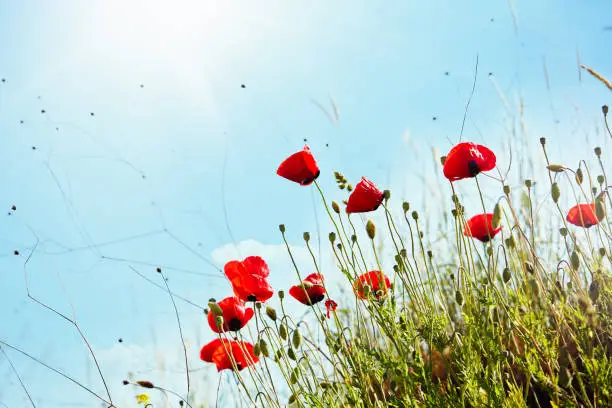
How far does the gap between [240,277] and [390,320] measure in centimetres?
58

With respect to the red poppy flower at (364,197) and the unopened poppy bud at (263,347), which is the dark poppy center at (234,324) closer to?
the unopened poppy bud at (263,347)

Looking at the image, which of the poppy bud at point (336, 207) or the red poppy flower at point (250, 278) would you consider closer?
the red poppy flower at point (250, 278)

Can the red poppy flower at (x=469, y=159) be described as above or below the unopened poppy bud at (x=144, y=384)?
A: above

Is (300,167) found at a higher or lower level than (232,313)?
higher

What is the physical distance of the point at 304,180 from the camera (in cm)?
257

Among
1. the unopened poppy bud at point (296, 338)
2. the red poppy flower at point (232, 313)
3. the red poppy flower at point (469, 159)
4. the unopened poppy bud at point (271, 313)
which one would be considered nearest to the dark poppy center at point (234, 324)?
the red poppy flower at point (232, 313)

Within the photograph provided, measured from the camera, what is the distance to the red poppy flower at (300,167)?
Result: 2510mm

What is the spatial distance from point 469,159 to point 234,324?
1090 mm

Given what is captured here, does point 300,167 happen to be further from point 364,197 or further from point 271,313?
point 271,313

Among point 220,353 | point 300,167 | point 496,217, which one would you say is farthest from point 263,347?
point 496,217

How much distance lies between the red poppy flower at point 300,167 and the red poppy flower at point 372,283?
17.7 inches

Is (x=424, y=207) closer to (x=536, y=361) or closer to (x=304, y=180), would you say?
(x=304, y=180)

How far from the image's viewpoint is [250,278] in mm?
2412

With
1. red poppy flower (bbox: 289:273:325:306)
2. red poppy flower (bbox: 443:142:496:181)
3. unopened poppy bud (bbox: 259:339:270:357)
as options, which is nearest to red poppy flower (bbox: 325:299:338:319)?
red poppy flower (bbox: 289:273:325:306)
